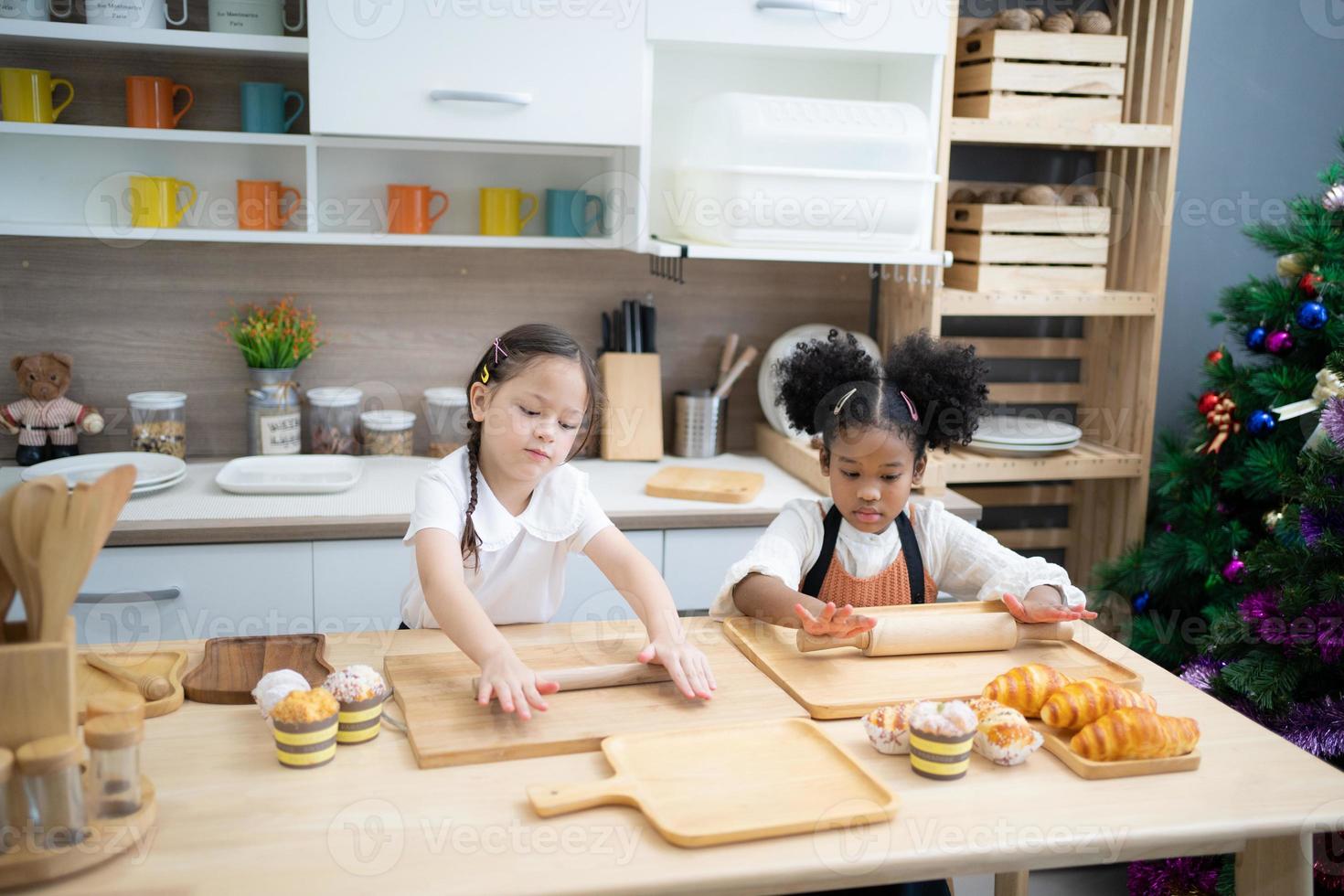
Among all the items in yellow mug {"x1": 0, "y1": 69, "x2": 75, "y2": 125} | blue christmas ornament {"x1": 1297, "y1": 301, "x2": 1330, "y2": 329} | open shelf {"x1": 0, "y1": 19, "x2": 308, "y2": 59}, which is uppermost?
open shelf {"x1": 0, "y1": 19, "x2": 308, "y2": 59}

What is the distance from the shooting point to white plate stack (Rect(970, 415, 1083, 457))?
2439 mm

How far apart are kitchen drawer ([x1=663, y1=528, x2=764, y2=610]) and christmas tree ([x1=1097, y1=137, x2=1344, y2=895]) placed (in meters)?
0.83

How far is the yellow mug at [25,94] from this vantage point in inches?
87.9

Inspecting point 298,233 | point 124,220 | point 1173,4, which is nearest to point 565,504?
point 298,233

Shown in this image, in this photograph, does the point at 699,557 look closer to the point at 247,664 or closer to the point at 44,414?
the point at 247,664

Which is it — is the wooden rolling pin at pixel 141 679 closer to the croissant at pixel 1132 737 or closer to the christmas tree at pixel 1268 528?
the croissant at pixel 1132 737

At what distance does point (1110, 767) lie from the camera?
1.11 meters

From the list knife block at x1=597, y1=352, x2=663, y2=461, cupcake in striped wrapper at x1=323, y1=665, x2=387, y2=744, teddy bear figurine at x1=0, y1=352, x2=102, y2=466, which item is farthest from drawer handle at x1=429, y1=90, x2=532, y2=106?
cupcake in striped wrapper at x1=323, y1=665, x2=387, y2=744

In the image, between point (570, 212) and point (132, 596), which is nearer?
point (132, 596)

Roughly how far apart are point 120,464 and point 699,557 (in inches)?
44.5

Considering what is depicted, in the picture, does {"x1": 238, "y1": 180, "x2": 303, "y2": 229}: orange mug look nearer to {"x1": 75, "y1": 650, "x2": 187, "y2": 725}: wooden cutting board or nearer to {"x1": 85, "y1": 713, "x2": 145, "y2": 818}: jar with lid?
{"x1": 75, "y1": 650, "x2": 187, "y2": 725}: wooden cutting board

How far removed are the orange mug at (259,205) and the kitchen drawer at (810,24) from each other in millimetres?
850

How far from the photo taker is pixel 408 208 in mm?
2430

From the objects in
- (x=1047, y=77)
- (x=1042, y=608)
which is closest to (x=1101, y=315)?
(x=1047, y=77)
